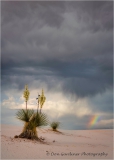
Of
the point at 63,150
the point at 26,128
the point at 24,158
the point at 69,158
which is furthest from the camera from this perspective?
the point at 26,128

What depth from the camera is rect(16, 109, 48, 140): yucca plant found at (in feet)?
43.5

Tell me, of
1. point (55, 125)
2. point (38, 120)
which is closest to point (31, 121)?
point (38, 120)

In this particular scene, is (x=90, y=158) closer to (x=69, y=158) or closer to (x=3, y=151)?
(x=69, y=158)

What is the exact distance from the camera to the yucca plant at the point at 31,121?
1326cm

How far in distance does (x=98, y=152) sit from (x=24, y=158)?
13.5ft

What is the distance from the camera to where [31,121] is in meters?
13.5

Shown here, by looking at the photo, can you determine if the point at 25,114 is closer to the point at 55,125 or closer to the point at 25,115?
the point at 25,115

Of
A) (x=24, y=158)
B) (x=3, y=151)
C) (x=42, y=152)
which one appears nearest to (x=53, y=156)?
(x=42, y=152)

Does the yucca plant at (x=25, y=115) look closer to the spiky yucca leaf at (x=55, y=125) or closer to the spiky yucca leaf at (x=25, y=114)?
the spiky yucca leaf at (x=25, y=114)

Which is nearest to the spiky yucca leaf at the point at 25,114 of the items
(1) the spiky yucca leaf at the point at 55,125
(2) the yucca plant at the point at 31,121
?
(2) the yucca plant at the point at 31,121

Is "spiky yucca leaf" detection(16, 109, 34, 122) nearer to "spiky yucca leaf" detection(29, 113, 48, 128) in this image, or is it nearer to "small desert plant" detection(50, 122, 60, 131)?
"spiky yucca leaf" detection(29, 113, 48, 128)

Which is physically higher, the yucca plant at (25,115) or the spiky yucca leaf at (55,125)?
the yucca plant at (25,115)

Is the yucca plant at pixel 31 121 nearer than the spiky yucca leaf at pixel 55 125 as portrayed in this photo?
Yes

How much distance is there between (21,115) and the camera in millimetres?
13773
